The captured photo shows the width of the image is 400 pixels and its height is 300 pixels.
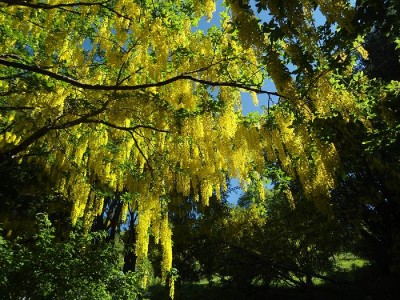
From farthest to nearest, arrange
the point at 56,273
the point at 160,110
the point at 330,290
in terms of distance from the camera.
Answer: the point at 330,290, the point at 160,110, the point at 56,273

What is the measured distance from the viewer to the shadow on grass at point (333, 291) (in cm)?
1012

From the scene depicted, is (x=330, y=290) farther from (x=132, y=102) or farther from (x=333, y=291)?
(x=132, y=102)

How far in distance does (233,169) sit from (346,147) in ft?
9.58

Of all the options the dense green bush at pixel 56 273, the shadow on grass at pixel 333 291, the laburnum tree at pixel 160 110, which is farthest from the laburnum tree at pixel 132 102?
the shadow on grass at pixel 333 291

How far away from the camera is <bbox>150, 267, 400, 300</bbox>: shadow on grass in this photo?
10117 millimetres

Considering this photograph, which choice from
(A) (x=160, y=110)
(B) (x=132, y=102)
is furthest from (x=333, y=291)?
(B) (x=132, y=102)

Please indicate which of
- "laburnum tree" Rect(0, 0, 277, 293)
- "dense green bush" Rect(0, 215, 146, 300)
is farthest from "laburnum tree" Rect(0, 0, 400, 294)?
"dense green bush" Rect(0, 215, 146, 300)

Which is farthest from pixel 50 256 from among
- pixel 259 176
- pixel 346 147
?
pixel 346 147

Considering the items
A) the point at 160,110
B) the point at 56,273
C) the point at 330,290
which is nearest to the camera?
the point at 56,273

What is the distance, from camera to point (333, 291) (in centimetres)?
1115

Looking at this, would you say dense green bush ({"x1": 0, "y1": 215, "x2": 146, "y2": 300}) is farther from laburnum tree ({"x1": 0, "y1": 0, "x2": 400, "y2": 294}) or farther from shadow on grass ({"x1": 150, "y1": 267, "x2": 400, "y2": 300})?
shadow on grass ({"x1": 150, "y1": 267, "x2": 400, "y2": 300})

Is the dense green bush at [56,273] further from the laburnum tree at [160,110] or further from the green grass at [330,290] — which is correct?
the green grass at [330,290]

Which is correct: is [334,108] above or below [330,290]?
above

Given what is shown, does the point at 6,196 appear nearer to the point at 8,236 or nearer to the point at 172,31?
the point at 8,236
